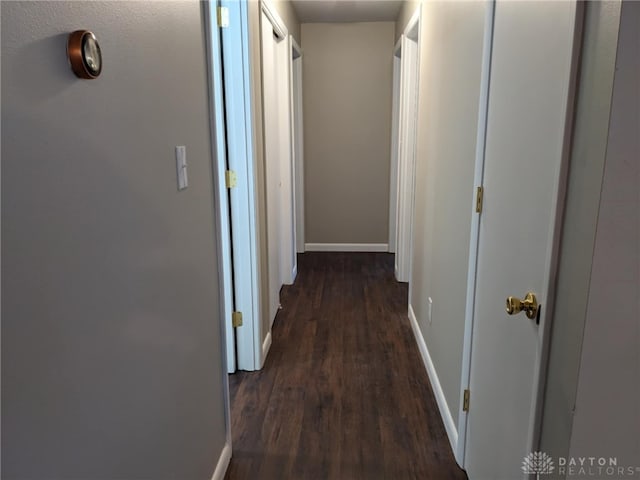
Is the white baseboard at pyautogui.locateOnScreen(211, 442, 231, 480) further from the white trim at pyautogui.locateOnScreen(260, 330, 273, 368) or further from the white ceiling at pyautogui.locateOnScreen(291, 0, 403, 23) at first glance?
the white ceiling at pyautogui.locateOnScreen(291, 0, 403, 23)

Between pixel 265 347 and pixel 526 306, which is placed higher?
pixel 526 306

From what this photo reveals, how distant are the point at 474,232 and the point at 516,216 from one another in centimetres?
41

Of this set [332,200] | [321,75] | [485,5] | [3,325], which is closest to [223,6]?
[485,5]

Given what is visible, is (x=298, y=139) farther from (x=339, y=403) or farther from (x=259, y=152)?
(x=339, y=403)

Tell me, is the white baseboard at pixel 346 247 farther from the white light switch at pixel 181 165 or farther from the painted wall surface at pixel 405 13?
the white light switch at pixel 181 165

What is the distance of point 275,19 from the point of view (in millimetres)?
3166

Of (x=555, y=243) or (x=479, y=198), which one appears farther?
(x=479, y=198)

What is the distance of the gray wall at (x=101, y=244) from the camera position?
0.71 metres

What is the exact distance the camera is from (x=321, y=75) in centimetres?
493

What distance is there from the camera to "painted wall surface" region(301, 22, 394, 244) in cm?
484

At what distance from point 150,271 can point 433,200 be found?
1.78 metres

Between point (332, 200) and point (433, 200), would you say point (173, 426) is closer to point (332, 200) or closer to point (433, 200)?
point (433, 200)

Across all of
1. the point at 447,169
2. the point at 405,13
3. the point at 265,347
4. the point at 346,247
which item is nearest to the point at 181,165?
the point at 447,169

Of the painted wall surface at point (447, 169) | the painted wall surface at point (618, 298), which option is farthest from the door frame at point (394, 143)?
the painted wall surface at point (618, 298)
